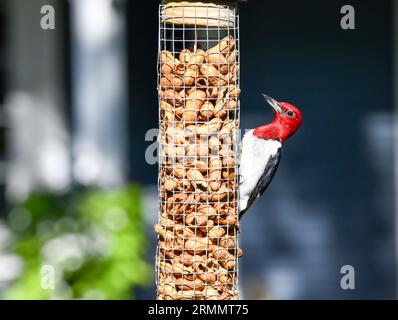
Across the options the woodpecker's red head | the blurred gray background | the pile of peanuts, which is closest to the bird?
the woodpecker's red head

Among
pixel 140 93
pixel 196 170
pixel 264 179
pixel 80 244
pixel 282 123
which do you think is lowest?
pixel 80 244

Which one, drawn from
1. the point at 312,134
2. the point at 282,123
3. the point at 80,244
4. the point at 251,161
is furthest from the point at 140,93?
the point at 251,161

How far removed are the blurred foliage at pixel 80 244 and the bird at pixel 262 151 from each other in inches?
51.0

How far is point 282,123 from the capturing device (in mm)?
4309

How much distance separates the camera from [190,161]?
3.67 m

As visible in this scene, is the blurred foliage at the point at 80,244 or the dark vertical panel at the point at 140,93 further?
the dark vertical panel at the point at 140,93

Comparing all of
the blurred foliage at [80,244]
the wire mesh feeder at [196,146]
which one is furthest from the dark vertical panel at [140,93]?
the wire mesh feeder at [196,146]

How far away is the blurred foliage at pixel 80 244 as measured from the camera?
515 centimetres

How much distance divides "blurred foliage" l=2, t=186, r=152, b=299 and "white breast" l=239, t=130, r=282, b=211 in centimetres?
132

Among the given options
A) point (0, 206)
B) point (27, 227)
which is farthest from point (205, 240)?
point (0, 206)

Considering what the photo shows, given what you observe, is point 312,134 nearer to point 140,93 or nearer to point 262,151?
point 140,93

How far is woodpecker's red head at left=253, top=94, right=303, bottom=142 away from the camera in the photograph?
13.9ft

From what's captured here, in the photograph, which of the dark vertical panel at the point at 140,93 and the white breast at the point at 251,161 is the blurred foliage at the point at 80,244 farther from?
the dark vertical panel at the point at 140,93

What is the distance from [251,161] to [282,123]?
0.26m
